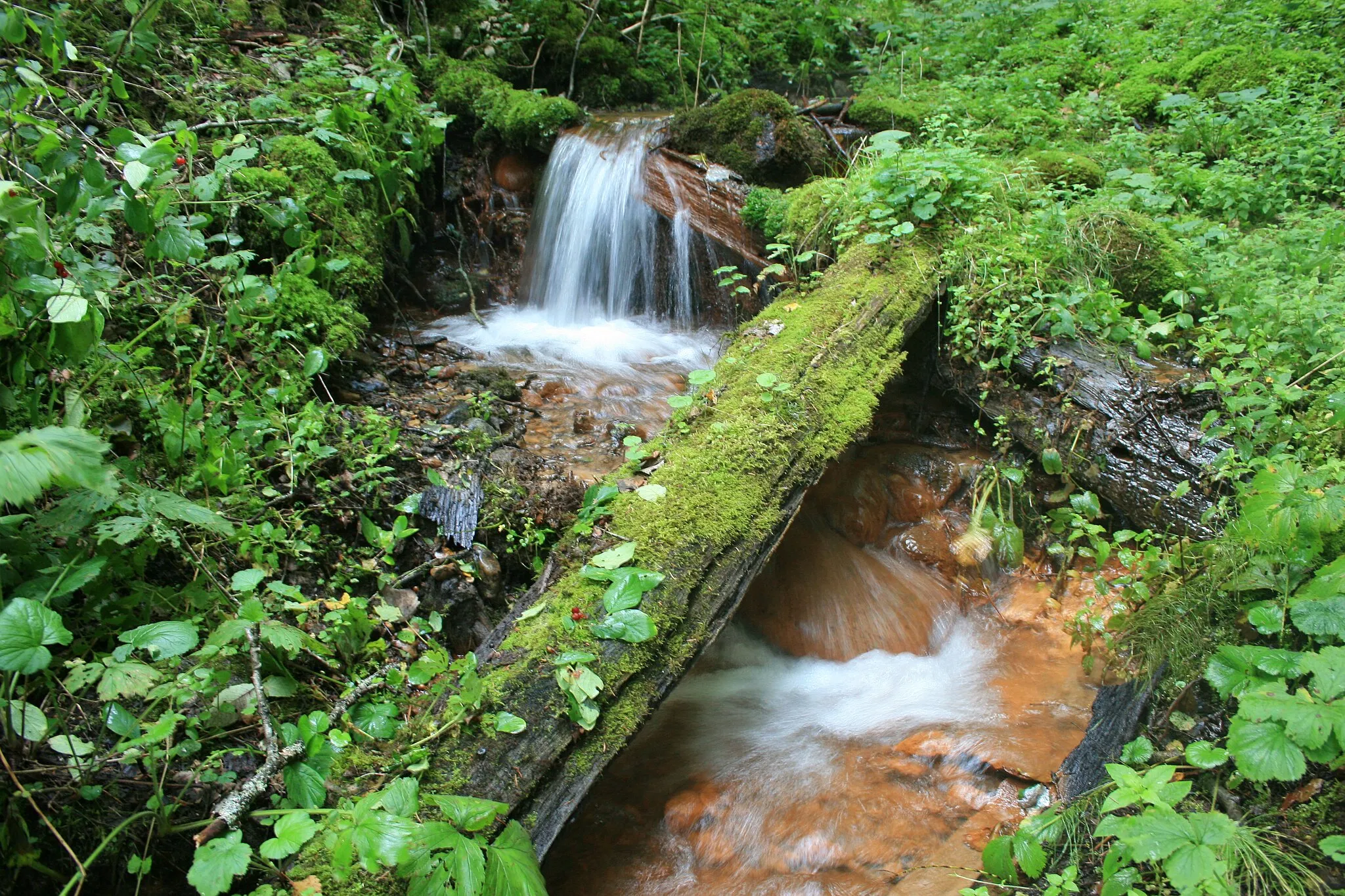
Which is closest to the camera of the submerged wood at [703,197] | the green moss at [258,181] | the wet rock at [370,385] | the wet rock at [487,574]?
the wet rock at [487,574]

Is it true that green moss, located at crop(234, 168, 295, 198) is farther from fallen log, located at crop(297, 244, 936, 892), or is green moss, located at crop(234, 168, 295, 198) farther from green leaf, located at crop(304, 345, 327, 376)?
fallen log, located at crop(297, 244, 936, 892)

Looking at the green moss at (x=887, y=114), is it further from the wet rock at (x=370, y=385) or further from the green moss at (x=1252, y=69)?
the wet rock at (x=370, y=385)

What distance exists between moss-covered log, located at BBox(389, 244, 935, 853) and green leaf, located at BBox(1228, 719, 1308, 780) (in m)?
1.47

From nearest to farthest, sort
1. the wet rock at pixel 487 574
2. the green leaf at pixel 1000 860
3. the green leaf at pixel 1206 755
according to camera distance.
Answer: the green leaf at pixel 1206 755
the green leaf at pixel 1000 860
the wet rock at pixel 487 574

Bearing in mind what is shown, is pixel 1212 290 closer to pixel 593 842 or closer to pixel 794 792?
pixel 794 792

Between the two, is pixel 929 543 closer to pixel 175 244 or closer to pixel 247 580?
pixel 247 580

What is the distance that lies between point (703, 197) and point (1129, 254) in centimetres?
324

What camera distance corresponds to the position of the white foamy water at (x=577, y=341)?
5.45 metres

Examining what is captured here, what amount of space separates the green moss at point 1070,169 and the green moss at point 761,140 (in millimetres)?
1715

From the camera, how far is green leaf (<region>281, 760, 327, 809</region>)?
178 centimetres

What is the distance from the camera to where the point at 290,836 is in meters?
1.57

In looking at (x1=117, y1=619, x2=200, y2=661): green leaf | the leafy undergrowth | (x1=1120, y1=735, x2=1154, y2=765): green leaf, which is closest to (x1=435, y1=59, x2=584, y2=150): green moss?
the leafy undergrowth

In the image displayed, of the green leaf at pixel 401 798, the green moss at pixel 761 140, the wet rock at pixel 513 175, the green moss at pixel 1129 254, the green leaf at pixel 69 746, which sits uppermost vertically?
the green moss at pixel 761 140

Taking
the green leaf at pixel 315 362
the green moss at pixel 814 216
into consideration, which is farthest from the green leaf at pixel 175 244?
the green moss at pixel 814 216
